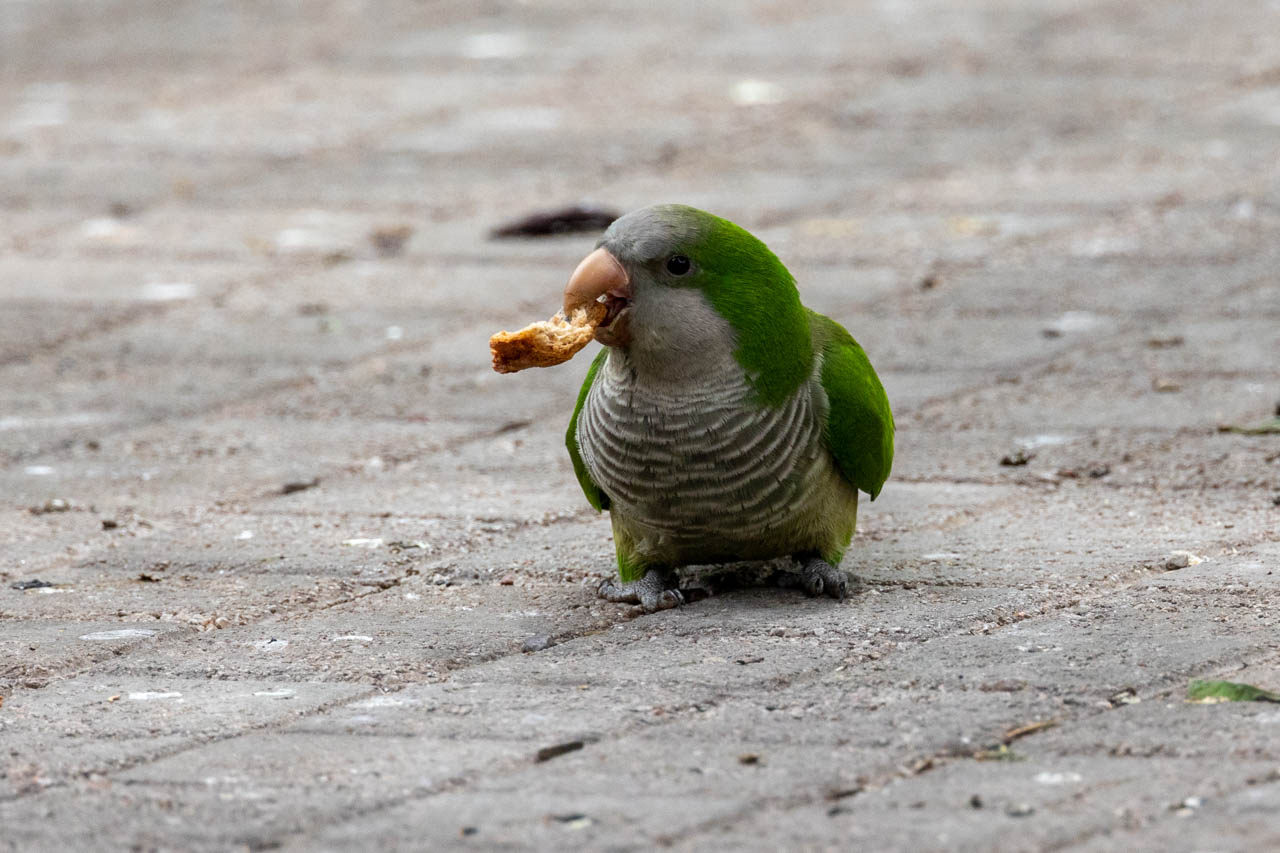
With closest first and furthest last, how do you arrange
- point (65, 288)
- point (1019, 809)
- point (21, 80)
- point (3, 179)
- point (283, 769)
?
point (1019, 809)
point (283, 769)
point (65, 288)
point (3, 179)
point (21, 80)

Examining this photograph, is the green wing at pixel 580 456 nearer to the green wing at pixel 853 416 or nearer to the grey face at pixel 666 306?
the grey face at pixel 666 306

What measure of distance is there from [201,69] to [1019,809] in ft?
27.8

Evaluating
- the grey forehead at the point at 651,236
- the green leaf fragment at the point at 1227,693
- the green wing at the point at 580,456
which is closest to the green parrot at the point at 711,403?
the grey forehead at the point at 651,236

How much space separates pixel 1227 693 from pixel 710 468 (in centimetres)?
95

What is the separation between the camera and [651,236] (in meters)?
3.32

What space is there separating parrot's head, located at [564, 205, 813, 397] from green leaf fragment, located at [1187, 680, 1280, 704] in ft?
2.96

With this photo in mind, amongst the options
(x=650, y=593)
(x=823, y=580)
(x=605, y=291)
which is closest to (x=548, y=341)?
(x=605, y=291)

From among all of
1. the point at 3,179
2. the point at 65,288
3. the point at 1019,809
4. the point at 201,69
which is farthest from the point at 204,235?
the point at 1019,809

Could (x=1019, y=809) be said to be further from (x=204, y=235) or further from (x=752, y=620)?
(x=204, y=235)

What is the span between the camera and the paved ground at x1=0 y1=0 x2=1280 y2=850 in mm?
2668

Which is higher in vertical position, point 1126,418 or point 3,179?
point 3,179

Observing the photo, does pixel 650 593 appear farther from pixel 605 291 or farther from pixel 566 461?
pixel 566 461

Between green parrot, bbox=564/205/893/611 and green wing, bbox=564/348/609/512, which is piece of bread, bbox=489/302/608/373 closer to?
green parrot, bbox=564/205/893/611

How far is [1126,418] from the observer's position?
4.83 m
